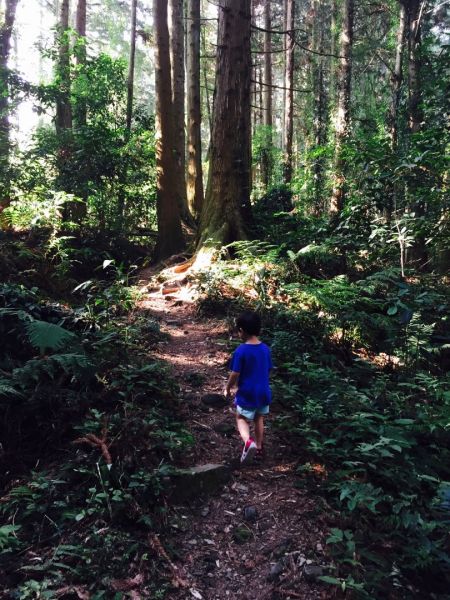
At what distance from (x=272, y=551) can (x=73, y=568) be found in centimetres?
127

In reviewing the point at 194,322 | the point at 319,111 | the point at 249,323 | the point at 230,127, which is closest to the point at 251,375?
the point at 249,323

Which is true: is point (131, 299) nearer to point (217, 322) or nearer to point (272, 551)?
point (217, 322)

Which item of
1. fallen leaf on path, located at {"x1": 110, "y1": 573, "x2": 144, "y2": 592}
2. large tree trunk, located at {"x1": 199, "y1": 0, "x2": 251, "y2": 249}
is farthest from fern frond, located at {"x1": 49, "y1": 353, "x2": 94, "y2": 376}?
large tree trunk, located at {"x1": 199, "y1": 0, "x2": 251, "y2": 249}

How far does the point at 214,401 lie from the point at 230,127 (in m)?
6.05

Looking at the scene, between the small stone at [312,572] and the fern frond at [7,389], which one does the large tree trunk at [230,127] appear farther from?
the small stone at [312,572]

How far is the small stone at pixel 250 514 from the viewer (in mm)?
3283

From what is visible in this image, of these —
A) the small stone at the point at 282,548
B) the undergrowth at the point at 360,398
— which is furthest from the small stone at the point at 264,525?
the undergrowth at the point at 360,398

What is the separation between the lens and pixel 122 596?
2.46 metres

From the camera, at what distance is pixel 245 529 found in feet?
10.5

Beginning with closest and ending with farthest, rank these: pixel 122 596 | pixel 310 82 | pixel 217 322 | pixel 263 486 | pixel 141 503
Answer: pixel 122 596 < pixel 141 503 < pixel 263 486 < pixel 217 322 < pixel 310 82

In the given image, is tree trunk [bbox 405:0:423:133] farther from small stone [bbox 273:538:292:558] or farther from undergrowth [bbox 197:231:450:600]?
small stone [bbox 273:538:292:558]

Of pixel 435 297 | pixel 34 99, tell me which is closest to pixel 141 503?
pixel 435 297

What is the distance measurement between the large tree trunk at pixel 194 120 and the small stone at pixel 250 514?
448 inches

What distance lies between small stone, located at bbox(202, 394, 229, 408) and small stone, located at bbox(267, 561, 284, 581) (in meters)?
1.94
